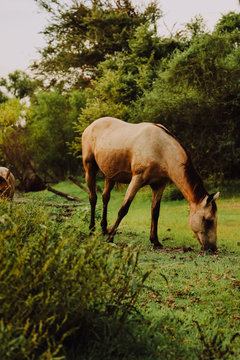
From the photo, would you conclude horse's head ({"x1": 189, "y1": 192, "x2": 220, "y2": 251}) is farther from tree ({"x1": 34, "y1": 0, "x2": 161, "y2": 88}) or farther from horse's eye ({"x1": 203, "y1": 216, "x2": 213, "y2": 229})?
tree ({"x1": 34, "y1": 0, "x2": 161, "y2": 88})

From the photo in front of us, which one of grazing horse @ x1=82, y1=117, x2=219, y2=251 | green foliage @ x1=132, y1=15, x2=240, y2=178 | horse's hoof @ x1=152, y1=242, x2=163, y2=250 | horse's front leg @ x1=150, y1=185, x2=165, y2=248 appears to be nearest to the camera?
grazing horse @ x1=82, y1=117, x2=219, y2=251

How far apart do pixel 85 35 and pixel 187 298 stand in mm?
26039

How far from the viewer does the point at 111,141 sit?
783cm

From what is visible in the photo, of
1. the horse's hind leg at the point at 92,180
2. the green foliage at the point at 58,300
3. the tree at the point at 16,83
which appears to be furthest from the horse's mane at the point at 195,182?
the tree at the point at 16,83

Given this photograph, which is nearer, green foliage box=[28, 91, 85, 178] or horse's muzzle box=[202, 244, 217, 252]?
horse's muzzle box=[202, 244, 217, 252]

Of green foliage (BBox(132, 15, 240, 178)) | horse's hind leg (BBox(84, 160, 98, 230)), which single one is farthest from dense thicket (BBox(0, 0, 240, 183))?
horse's hind leg (BBox(84, 160, 98, 230))

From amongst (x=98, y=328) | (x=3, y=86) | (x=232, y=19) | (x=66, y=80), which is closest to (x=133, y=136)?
(x=98, y=328)

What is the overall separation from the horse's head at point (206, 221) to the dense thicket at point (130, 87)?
9.10 meters

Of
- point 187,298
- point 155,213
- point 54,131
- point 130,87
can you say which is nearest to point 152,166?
point 155,213

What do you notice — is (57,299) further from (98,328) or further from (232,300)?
(232,300)

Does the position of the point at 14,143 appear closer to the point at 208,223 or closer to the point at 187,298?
the point at 208,223

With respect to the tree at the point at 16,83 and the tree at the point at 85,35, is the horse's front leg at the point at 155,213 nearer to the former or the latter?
the tree at the point at 85,35

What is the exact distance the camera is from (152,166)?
6.97 meters

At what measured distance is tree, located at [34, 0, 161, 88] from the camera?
82.5ft
